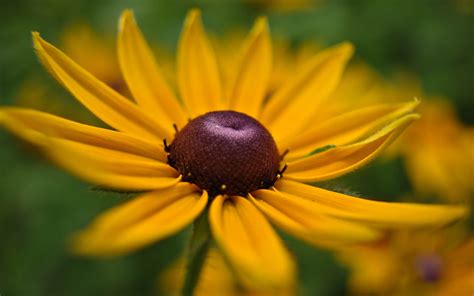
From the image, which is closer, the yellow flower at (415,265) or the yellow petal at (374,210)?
the yellow petal at (374,210)

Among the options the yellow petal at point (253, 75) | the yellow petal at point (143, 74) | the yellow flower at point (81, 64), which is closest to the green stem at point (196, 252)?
the yellow petal at point (143, 74)

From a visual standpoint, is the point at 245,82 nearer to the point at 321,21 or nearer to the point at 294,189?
the point at 294,189

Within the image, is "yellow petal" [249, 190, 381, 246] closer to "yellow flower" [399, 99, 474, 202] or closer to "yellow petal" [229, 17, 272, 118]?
"yellow petal" [229, 17, 272, 118]

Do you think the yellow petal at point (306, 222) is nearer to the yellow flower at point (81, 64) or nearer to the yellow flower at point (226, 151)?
the yellow flower at point (226, 151)

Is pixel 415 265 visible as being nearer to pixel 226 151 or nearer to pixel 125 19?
pixel 226 151

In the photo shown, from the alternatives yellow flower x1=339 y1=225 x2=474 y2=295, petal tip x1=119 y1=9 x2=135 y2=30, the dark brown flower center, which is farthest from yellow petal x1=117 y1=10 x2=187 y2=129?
yellow flower x1=339 y1=225 x2=474 y2=295

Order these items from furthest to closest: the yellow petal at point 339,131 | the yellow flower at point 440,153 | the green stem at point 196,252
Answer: the yellow flower at point 440,153
the yellow petal at point 339,131
the green stem at point 196,252

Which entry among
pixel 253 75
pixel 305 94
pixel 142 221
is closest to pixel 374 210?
pixel 142 221
